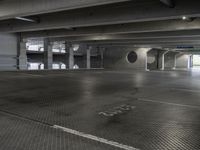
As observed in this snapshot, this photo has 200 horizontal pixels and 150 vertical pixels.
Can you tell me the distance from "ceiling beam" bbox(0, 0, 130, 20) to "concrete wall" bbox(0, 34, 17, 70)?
10482 mm

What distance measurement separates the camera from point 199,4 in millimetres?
8555

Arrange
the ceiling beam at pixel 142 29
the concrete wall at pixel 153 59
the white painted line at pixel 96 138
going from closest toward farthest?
the white painted line at pixel 96 138, the ceiling beam at pixel 142 29, the concrete wall at pixel 153 59

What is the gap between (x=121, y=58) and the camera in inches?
1228

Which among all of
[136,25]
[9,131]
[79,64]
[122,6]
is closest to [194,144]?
[9,131]

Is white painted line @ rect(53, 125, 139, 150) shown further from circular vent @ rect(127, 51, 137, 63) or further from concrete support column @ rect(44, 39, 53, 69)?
circular vent @ rect(127, 51, 137, 63)

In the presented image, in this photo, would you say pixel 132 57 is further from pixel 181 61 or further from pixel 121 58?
pixel 181 61

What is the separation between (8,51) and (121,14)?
45.8 feet

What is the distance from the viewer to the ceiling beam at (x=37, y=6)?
303 inches

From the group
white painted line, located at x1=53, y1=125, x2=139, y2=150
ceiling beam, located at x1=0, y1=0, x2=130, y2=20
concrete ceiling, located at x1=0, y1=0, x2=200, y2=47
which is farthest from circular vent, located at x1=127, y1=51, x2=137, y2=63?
white painted line, located at x1=53, y1=125, x2=139, y2=150

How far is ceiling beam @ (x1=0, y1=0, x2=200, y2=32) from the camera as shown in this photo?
29.2 ft

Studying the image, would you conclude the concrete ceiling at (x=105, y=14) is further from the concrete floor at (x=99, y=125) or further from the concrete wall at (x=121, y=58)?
the concrete wall at (x=121, y=58)

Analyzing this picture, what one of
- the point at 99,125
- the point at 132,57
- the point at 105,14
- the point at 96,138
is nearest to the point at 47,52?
the point at 132,57

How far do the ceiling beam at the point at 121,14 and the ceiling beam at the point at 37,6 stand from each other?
117 inches

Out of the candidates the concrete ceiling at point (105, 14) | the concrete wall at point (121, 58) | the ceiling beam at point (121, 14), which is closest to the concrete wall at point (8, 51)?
the concrete ceiling at point (105, 14)
